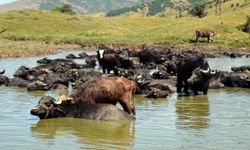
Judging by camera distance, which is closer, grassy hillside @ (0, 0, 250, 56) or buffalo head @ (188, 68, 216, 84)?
buffalo head @ (188, 68, 216, 84)

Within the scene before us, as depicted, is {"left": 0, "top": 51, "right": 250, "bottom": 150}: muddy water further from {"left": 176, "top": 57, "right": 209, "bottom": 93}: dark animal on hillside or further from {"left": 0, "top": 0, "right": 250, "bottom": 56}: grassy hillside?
{"left": 0, "top": 0, "right": 250, "bottom": 56}: grassy hillside

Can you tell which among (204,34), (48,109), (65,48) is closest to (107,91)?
(48,109)

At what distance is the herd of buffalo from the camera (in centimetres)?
1502

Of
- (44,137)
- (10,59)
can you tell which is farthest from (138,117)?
(10,59)

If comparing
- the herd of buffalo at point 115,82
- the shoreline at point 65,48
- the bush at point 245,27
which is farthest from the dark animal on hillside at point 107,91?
the bush at point 245,27

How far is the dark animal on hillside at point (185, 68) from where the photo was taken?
2198cm

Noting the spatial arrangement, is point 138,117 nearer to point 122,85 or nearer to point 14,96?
point 122,85

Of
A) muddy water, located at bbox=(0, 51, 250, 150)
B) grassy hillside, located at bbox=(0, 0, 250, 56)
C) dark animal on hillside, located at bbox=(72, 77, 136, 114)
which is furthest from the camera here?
grassy hillside, located at bbox=(0, 0, 250, 56)

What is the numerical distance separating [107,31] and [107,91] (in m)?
63.0

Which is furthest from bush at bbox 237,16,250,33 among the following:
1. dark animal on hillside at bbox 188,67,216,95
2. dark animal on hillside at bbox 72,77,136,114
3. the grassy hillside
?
dark animal on hillside at bbox 72,77,136,114

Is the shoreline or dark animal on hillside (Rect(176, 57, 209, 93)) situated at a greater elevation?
the shoreline

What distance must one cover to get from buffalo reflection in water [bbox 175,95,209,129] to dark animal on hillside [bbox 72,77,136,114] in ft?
5.56

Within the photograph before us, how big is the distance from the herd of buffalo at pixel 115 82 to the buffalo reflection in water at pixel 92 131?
0.38 m

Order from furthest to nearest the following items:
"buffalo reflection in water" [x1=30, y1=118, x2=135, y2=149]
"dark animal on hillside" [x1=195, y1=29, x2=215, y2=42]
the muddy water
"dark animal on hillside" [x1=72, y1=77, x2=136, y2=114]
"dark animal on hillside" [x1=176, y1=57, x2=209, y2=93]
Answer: "dark animal on hillside" [x1=195, y1=29, x2=215, y2=42] < "dark animal on hillside" [x1=176, y1=57, x2=209, y2=93] < "dark animal on hillside" [x1=72, y1=77, x2=136, y2=114] < "buffalo reflection in water" [x1=30, y1=118, x2=135, y2=149] < the muddy water
